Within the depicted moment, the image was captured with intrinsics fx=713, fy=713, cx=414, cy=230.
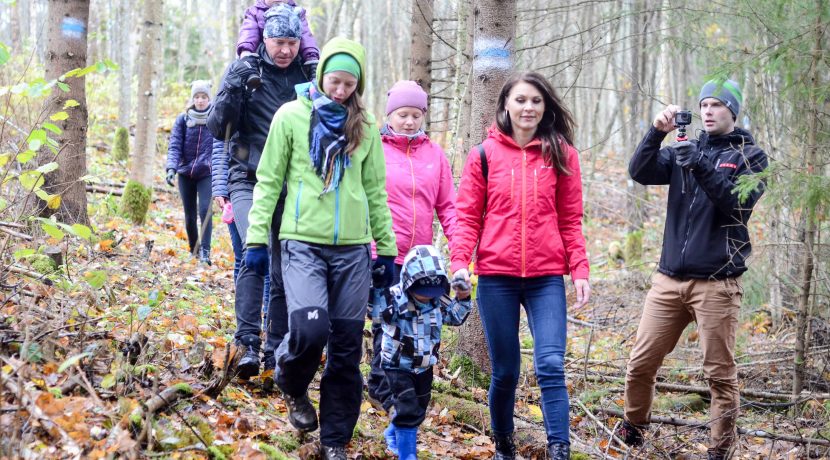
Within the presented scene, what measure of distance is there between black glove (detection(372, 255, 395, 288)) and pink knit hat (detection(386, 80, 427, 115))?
1347 mm

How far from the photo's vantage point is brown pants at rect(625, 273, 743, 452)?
477 cm

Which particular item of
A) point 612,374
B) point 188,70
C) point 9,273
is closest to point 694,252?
point 612,374

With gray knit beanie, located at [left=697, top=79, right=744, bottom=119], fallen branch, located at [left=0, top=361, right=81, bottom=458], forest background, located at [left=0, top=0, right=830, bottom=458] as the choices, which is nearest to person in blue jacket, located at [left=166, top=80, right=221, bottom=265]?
forest background, located at [left=0, top=0, right=830, bottom=458]

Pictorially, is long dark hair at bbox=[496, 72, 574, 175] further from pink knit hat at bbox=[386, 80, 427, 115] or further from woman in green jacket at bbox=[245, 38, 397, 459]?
woman in green jacket at bbox=[245, 38, 397, 459]

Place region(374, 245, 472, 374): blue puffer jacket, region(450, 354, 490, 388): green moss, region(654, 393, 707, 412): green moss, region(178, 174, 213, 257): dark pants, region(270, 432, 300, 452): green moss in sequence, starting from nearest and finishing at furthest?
region(270, 432, 300, 452): green moss, region(374, 245, 472, 374): blue puffer jacket, region(450, 354, 490, 388): green moss, region(654, 393, 707, 412): green moss, region(178, 174, 213, 257): dark pants

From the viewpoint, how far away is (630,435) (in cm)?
522

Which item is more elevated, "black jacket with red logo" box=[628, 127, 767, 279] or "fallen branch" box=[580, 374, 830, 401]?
"black jacket with red logo" box=[628, 127, 767, 279]

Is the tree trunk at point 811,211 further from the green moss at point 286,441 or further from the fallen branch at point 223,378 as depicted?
the fallen branch at point 223,378

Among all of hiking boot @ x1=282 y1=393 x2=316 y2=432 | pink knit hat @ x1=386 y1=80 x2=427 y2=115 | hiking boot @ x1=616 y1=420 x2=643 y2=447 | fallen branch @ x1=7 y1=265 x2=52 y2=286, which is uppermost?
pink knit hat @ x1=386 y1=80 x2=427 y2=115

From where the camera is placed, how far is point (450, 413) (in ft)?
17.9

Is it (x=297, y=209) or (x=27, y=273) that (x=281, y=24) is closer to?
(x=297, y=209)

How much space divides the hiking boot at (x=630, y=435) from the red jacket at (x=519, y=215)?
1600 mm

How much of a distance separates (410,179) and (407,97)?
597mm

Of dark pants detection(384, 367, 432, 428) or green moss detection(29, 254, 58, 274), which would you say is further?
green moss detection(29, 254, 58, 274)
